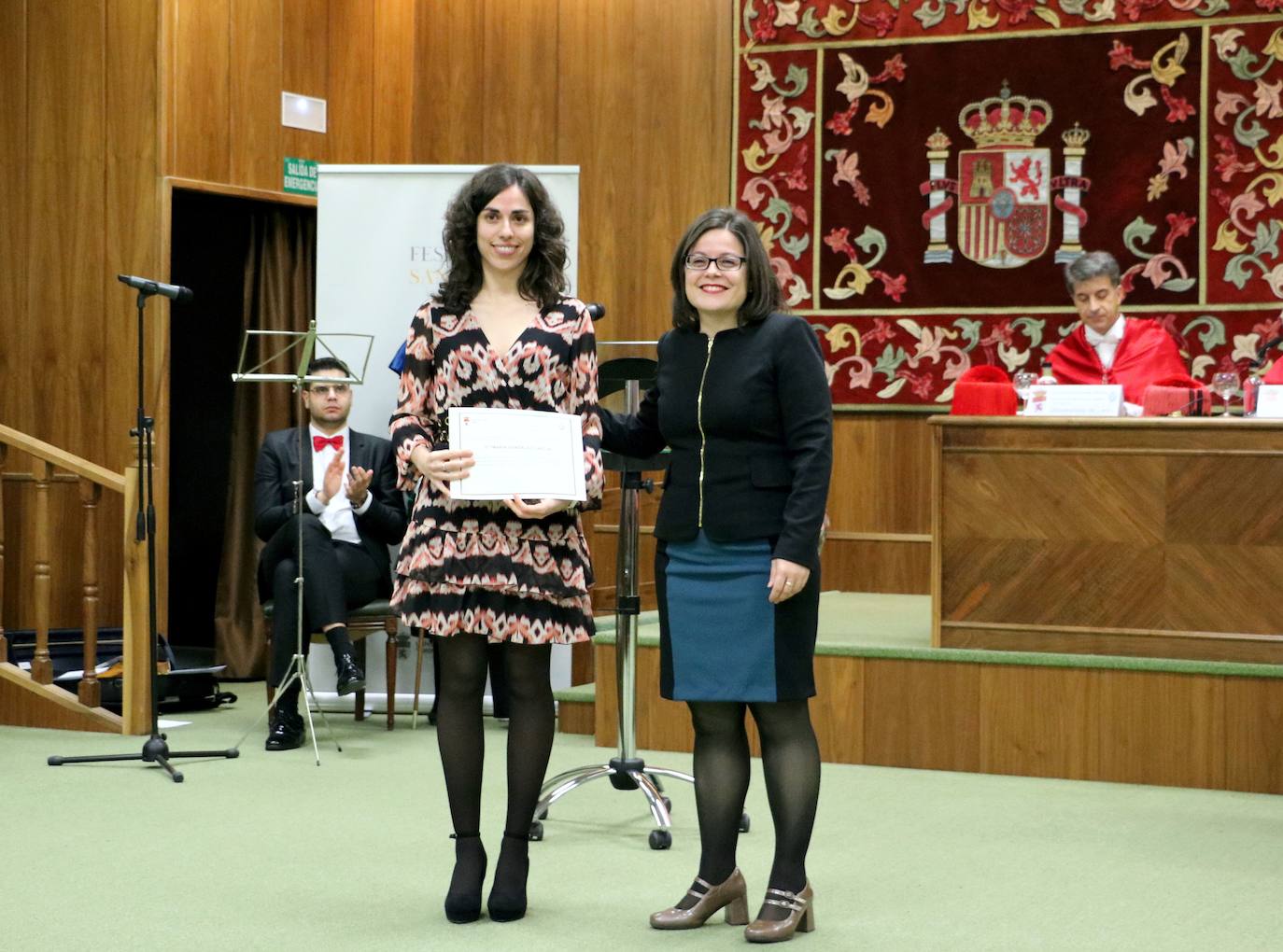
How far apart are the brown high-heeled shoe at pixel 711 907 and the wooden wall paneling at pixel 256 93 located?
14.4 ft

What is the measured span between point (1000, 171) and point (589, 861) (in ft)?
13.0

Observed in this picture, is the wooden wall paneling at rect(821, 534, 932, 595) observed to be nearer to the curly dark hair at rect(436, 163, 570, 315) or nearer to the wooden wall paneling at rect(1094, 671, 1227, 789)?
the wooden wall paneling at rect(1094, 671, 1227, 789)

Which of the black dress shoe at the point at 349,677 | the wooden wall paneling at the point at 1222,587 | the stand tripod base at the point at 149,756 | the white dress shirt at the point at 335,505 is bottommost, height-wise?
the stand tripod base at the point at 149,756

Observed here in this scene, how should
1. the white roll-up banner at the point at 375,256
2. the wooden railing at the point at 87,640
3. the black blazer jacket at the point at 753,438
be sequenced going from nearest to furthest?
the black blazer jacket at the point at 753,438
the wooden railing at the point at 87,640
the white roll-up banner at the point at 375,256

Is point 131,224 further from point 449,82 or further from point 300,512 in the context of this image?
point 300,512

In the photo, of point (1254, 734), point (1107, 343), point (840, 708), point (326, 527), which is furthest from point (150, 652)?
point (1107, 343)

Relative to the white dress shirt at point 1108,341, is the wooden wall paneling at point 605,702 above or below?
below

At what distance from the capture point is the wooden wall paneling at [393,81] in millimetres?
7250

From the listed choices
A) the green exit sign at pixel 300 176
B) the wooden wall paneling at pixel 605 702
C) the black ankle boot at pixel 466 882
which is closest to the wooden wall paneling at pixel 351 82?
the green exit sign at pixel 300 176

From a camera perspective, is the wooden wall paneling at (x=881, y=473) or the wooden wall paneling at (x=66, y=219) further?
the wooden wall paneling at (x=881, y=473)

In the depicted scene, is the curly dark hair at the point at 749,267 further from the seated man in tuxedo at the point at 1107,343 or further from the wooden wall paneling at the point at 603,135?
the wooden wall paneling at the point at 603,135

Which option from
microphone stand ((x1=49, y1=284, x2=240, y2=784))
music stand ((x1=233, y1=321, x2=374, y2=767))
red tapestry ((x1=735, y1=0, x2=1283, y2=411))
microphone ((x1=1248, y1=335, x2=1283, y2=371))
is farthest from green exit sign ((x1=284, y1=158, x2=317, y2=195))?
microphone ((x1=1248, y1=335, x2=1283, y2=371))

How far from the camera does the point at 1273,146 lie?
6.26 m

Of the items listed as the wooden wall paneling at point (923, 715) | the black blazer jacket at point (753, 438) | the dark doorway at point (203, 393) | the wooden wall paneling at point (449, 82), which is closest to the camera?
the black blazer jacket at point (753, 438)
